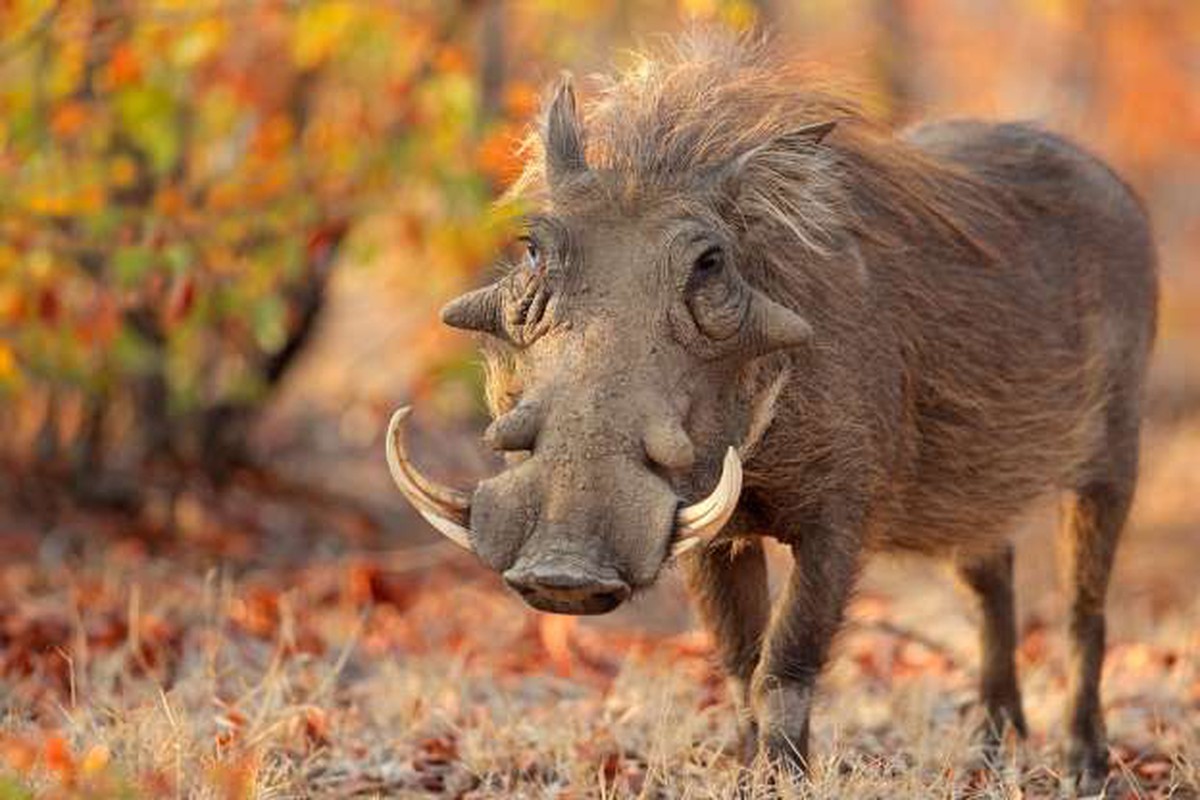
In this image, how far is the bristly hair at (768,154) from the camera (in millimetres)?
4148

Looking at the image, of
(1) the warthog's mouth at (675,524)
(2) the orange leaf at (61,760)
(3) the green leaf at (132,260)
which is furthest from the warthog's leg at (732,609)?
(3) the green leaf at (132,260)

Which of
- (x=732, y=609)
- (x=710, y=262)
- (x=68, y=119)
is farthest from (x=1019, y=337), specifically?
(x=68, y=119)

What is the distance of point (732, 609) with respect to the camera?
4.63 m

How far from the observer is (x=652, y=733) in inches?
192

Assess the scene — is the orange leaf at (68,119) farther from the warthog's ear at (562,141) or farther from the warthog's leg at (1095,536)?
the warthog's leg at (1095,536)

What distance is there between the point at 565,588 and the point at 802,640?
3.28 feet

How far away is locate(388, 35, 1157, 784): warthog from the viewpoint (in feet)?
11.8

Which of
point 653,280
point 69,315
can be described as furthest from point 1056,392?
point 69,315

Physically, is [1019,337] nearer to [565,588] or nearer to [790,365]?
[790,365]

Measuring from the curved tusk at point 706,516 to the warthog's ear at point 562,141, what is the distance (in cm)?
85

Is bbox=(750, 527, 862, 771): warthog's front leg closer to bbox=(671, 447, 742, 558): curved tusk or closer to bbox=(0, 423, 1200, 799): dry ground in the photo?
bbox=(0, 423, 1200, 799): dry ground

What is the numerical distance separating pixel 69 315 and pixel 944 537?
371 cm

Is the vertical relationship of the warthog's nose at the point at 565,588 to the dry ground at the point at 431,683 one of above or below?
above

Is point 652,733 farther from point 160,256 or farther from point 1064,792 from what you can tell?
point 160,256
